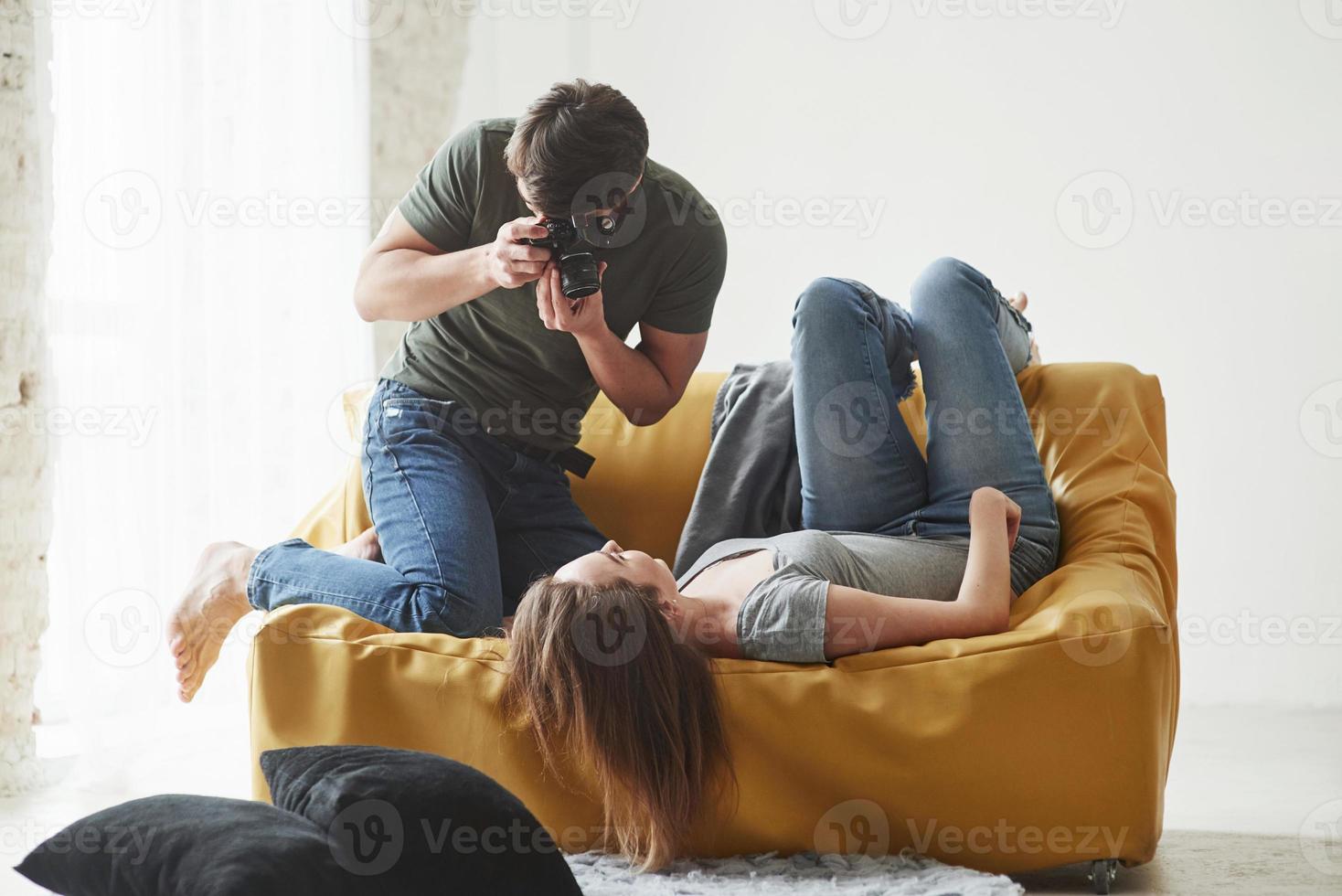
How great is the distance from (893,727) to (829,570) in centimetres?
27

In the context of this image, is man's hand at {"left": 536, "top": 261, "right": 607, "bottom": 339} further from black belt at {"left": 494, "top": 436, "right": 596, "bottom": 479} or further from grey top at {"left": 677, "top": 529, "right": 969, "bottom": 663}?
grey top at {"left": 677, "top": 529, "right": 969, "bottom": 663}

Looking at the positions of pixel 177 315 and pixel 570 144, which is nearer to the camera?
pixel 570 144

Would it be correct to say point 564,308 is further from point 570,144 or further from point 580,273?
point 570,144

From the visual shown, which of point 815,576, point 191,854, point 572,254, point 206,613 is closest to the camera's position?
point 191,854

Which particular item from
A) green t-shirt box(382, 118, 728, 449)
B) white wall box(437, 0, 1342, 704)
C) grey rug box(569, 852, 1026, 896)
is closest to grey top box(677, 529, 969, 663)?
grey rug box(569, 852, 1026, 896)

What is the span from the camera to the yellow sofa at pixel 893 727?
155 centimetres

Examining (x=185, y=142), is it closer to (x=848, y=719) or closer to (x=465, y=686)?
(x=465, y=686)

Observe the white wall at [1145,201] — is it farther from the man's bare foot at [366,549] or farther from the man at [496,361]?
the man's bare foot at [366,549]

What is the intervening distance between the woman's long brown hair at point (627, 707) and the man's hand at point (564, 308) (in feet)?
1.57

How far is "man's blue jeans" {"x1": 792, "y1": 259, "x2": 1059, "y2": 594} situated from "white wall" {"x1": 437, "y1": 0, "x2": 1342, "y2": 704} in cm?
142

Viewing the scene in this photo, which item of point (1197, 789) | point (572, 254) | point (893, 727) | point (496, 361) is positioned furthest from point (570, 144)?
point (1197, 789)

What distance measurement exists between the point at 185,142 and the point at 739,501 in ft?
5.40

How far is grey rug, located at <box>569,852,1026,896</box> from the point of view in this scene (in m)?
1.46

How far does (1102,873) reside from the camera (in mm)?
1565
